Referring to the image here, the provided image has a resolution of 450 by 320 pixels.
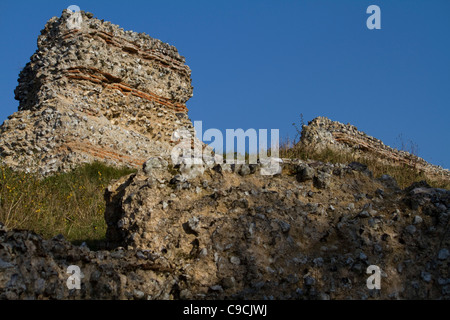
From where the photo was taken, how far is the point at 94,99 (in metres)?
13.7

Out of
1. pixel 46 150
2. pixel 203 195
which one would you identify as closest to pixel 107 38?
pixel 46 150

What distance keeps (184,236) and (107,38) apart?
1118 cm

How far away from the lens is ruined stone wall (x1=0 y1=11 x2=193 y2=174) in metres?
12.2

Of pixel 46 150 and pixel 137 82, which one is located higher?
→ pixel 137 82

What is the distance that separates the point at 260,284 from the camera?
415cm

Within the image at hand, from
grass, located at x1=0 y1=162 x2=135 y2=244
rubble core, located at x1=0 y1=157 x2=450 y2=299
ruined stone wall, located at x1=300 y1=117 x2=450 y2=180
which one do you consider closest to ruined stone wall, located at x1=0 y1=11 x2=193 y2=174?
grass, located at x1=0 y1=162 x2=135 y2=244

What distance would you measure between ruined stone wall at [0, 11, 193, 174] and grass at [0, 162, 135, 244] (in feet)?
2.09

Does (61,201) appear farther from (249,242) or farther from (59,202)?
(249,242)

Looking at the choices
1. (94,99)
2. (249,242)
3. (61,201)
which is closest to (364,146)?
(94,99)

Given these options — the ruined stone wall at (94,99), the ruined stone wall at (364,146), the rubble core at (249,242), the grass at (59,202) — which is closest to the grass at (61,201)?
the grass at (59,202)

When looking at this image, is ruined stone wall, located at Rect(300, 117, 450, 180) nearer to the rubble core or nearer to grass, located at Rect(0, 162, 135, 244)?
grass, located at Rect(0, 162, 135, 244)

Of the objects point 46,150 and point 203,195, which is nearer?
point 203,195
